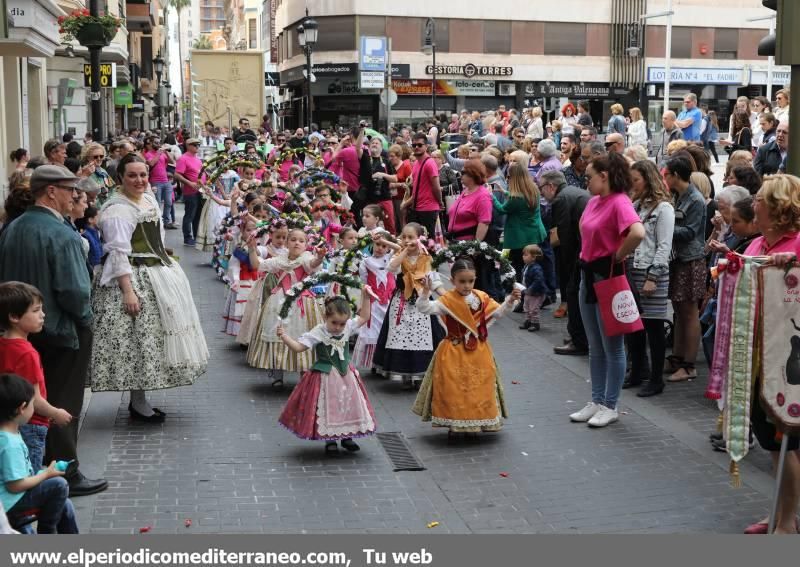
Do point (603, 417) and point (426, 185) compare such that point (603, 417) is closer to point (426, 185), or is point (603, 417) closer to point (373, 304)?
point (373, 304)

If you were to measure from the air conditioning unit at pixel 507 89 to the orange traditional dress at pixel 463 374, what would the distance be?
54421mm

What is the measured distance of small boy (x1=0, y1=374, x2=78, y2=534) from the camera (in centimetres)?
499

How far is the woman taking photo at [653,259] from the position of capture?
942 centimetres

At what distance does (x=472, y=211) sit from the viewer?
12.5m

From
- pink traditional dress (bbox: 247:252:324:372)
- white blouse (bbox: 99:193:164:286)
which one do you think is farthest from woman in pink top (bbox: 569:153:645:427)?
white blouse (bbox: 99:193:164:286)

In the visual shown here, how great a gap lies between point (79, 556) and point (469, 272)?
4133mm

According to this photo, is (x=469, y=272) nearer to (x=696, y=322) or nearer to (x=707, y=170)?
(x=696, y=322)

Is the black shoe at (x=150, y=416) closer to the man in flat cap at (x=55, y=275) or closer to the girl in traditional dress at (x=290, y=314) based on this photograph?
the girl in traditional dress at (x=290, y=314)

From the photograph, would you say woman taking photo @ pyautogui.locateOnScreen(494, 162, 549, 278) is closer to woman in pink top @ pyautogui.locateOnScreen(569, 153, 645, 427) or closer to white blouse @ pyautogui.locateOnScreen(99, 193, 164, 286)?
woman in pink top @ pyautogui.locateOnScreen(569, 153, 645, 427)

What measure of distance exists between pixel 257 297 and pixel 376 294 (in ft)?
3.87

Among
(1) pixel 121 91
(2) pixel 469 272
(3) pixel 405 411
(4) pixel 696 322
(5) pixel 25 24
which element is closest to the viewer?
(2) pixel 469 272

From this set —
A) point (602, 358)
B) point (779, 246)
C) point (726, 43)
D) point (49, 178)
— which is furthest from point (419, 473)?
point (726, 43)

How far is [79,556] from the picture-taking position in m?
5.10

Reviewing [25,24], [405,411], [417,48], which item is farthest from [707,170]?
[417,48]
